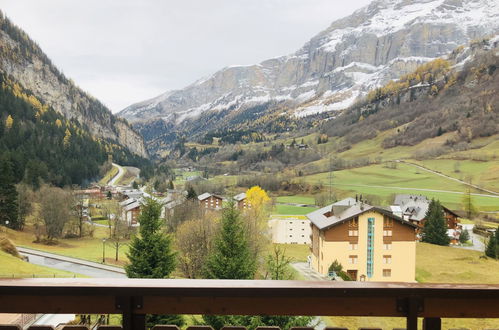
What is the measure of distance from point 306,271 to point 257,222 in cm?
768

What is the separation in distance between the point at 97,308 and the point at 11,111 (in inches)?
5575

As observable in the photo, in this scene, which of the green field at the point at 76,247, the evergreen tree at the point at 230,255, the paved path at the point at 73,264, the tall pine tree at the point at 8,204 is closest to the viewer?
the evergreen tree at the point at 230,255

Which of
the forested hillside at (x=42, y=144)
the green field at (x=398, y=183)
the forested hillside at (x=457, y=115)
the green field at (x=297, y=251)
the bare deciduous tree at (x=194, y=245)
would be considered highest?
the forested hillside at (x=457, y=115)

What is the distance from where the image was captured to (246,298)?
258 centimetres

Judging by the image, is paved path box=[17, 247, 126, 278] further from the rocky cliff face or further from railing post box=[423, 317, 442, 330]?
the rocky cliff face

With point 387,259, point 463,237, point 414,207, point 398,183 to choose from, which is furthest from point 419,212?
point 398,183

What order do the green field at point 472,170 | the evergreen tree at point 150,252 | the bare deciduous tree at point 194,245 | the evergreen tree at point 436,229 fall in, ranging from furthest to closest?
the green field at point 472,170 < the evergreen tree at point 436,229 < the bare deciduous tree at point 194,245 < the evergreen tree at point 150,252

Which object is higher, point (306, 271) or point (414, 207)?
point (414, 207)

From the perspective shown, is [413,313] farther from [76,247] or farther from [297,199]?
[297,199]

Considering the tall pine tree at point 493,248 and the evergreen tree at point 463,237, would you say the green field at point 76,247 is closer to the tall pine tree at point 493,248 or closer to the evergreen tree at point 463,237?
the tall pine tree at point 493,248

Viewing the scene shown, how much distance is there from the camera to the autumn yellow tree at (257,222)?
3288 cm

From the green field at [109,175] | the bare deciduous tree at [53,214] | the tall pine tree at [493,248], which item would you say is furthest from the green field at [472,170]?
the green field at [109,175]

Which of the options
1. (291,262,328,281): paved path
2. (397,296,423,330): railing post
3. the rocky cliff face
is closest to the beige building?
(291,262,328,281): paved path

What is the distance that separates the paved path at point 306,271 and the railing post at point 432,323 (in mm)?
36127
